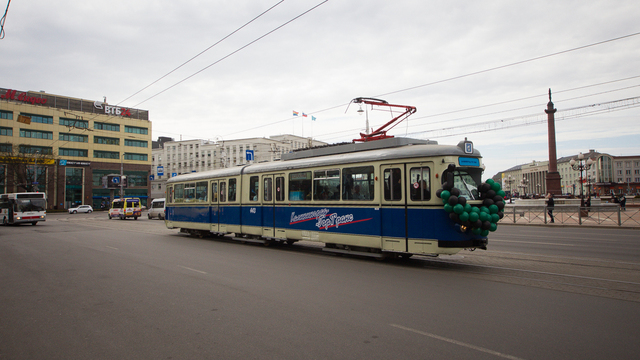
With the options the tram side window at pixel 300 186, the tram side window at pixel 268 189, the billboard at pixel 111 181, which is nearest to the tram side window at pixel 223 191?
the tram side window at pixel 268 189

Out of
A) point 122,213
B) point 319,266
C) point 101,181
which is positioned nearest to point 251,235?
point 319,266

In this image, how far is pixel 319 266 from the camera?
380 inches

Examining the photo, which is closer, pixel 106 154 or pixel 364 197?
pixel 364 197

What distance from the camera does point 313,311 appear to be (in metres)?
5.73

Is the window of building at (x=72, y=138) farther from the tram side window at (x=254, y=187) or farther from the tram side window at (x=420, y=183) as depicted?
the tram side window at (x=420, y=183)

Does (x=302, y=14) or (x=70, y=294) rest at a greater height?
(x=302, y=14)

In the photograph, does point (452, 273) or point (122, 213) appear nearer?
point (452, 273)

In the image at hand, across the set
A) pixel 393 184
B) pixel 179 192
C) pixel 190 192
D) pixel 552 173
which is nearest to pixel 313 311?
pixel 393 184

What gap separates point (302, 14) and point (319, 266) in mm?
7684

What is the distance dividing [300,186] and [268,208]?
6.50 feet

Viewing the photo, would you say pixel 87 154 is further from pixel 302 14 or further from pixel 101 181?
pixel 302 14

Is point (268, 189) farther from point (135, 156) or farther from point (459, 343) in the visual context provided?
point (135, 156)

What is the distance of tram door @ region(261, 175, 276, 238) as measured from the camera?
13.8 m

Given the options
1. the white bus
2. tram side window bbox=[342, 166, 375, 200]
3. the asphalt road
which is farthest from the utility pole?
the white bus
